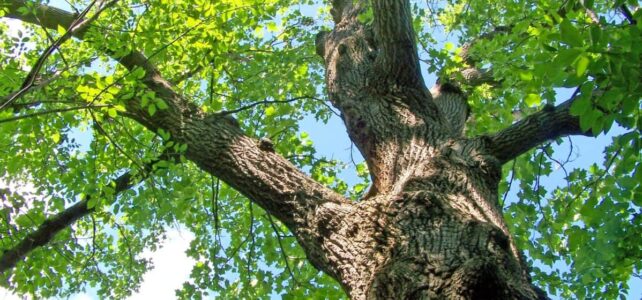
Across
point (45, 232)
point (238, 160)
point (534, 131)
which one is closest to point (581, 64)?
point (534, 131)

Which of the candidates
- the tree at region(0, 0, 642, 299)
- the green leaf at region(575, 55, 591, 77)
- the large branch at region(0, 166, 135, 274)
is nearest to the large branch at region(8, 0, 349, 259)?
the tree at region(0, 0, 642, 299)

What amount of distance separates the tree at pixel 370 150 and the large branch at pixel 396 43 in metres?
0.02

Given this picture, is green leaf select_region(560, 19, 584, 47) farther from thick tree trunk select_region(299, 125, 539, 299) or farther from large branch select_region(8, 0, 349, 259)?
large branch select_region(8, 0, 349, 259)

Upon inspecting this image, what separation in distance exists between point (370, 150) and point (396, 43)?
86cm

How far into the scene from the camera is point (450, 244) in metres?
2.81

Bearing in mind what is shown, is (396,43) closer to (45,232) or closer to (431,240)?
(431,240)

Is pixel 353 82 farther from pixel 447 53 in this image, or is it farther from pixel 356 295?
pixel 356 295

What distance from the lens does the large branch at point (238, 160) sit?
3.59m

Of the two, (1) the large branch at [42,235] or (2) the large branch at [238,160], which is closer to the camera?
(2) the large branch at [238,160]

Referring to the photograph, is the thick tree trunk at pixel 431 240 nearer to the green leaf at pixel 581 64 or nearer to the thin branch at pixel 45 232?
the green leaf at pixel 581 64

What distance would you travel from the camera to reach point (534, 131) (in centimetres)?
389

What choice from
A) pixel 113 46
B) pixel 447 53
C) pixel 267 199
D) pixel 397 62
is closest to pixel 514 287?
pixel 267 199

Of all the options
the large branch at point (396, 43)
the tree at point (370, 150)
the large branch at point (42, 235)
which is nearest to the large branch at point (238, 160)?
the tree at point (370, 150)

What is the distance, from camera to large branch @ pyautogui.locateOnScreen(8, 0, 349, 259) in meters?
3.59
